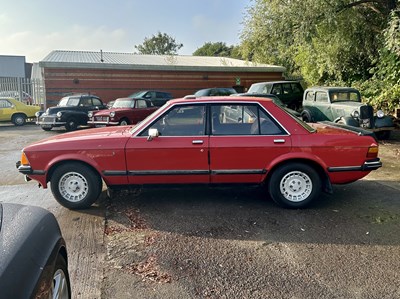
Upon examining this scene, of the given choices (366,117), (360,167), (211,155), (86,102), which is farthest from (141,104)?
(360,167)

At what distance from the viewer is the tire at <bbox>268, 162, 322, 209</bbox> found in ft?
15.5

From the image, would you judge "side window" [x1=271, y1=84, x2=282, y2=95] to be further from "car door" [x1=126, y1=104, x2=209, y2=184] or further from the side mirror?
the side mirror

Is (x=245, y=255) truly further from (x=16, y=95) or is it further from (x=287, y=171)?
(x=16, y=95)

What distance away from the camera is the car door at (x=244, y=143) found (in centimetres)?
466

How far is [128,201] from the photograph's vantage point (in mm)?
5195

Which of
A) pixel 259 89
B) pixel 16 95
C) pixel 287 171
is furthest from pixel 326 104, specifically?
pixel 16 95

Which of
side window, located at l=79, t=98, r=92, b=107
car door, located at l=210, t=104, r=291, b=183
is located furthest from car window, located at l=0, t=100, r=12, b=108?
car door, located at l=210, t=104, r=291, b=183

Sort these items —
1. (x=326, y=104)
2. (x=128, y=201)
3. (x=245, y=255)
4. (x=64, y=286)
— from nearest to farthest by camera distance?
(x=64, y=286) < (x=245, y=255) < (x=128, y=201) < (x=326, y=104)

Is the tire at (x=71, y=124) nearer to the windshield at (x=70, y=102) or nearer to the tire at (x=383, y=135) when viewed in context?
the windshield at (x=70, y=102)

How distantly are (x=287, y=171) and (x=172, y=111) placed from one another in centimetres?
186

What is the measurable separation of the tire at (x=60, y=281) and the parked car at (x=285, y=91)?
14.1m

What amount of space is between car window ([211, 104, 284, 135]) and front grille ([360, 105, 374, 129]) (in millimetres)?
6126

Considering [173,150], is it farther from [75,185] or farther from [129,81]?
[129,81]

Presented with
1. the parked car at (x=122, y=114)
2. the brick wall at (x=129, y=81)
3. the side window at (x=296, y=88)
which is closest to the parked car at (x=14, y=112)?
the brick wall at (x=129, y=81)
